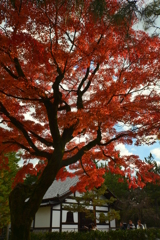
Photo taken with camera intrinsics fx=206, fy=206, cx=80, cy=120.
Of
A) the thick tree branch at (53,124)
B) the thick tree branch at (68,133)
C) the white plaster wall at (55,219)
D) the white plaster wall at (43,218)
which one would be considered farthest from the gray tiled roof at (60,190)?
the thick tree branch at (53,124)

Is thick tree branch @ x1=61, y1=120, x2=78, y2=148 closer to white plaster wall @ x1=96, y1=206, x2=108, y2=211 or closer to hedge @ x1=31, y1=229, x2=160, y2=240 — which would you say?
hedge @ x1=31, y1=229, x2=160, y2=240

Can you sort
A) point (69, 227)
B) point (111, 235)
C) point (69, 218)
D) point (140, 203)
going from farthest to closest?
point (140, 203)
point (69, 218)
point (69, 227)
point (111, 235)

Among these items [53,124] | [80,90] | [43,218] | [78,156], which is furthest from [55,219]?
[80,90]

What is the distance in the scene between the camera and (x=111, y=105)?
7.57m

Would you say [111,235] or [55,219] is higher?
[55,219]

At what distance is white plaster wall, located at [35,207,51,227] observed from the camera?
1525cm

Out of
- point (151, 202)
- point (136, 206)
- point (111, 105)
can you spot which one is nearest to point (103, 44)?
point (111, 105)

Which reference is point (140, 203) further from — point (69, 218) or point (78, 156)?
point (78, 156)

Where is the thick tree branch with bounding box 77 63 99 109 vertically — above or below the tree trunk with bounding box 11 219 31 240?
above

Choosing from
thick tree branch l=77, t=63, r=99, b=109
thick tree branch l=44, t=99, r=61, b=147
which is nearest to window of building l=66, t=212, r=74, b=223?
thick tree branch l=44, t=99, r=61, b=147

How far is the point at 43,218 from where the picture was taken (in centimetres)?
1562

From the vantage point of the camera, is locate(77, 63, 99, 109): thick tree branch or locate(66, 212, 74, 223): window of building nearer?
locate(77, 63, 99, 109): thick tree branch

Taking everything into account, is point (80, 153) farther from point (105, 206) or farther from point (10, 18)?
point (105, 206)

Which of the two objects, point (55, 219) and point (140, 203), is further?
point (140, 203)
